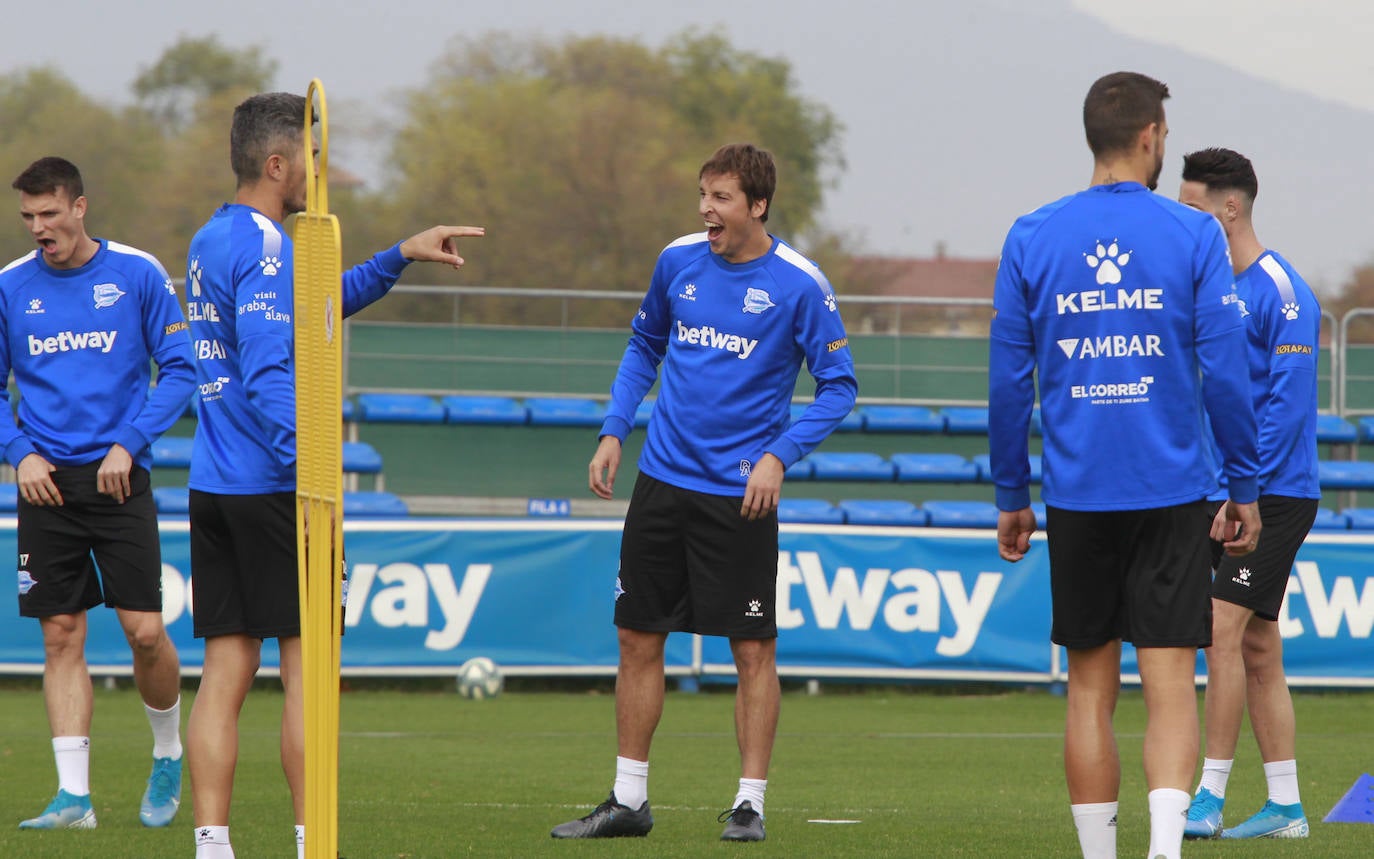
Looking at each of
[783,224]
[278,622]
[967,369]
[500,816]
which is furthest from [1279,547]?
[783,224]

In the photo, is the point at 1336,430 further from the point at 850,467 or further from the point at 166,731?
the point at 166,731

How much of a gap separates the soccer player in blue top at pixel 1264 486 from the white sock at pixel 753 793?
4.59 feet

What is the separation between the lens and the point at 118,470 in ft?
18.2

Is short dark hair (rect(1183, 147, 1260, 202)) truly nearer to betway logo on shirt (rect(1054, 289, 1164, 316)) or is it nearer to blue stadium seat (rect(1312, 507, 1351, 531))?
betway logo on shirt (rect(1054, 289, 1164, 316))

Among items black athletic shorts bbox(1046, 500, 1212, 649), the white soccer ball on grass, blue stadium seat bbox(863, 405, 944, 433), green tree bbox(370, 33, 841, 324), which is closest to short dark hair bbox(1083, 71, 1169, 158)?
black athletic shorts bbox(1046, 500, 1212, 649)

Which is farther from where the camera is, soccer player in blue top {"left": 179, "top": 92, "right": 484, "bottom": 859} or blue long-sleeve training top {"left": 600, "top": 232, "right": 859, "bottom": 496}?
blue long-sleeve training top {"left": 600, "top": 232, "right": 859, "bottom": 496}

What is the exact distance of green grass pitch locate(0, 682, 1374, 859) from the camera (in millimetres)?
5230

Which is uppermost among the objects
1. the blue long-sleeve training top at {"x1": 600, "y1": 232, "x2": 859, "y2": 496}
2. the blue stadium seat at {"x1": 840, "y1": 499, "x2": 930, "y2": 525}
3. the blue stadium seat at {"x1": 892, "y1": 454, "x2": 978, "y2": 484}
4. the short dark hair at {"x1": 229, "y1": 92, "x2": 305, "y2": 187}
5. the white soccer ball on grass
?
the short dark hair at {"x1": 229, "y1": 92, "x2": 305, "y2": 187}

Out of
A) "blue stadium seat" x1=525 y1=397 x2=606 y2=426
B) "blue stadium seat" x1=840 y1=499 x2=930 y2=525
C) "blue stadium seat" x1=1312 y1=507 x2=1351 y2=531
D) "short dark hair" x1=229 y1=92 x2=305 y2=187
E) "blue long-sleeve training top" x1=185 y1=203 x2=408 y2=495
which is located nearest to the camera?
"blue long-sleeve training top" x1=185 y1=203 x2=408 y2=495

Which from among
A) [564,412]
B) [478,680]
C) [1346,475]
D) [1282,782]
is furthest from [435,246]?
[1346,475]

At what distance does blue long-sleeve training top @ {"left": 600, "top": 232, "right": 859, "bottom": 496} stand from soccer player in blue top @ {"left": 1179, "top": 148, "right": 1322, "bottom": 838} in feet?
4.37

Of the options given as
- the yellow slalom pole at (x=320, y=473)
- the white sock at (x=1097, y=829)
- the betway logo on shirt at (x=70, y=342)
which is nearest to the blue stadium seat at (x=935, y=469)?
the betway logo on shirt at (x=70, y=342)

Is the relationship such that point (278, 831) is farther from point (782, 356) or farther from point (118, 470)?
point (782, 356)

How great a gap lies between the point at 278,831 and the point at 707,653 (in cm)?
589
